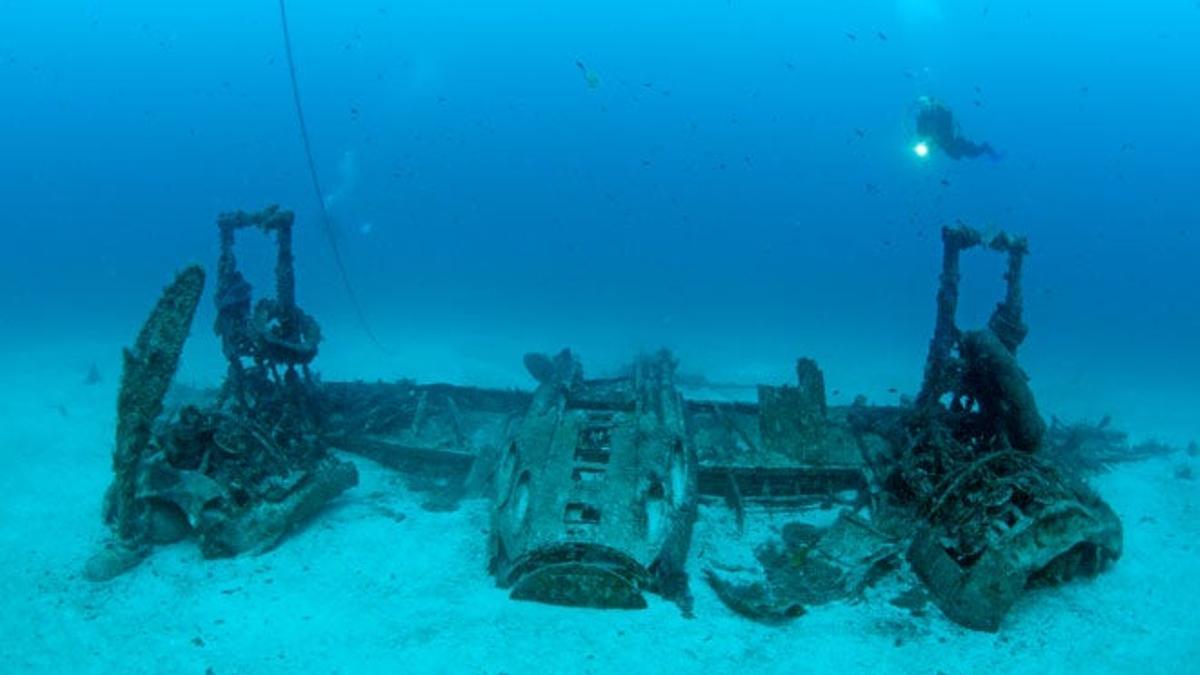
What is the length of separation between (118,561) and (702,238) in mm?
140776

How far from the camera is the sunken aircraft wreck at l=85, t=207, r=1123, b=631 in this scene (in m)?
7.55

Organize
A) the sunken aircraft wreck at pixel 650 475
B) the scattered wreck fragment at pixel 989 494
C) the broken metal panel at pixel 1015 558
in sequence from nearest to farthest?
Answer: the broken metal panel at pixel 1015 558 < the scattered wreck fragment at pixel 989 494 < the sunken aircraft wreck at pixel 650 475

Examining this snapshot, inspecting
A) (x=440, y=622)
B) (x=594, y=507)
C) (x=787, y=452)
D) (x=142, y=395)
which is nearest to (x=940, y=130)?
(x=787, y=452)

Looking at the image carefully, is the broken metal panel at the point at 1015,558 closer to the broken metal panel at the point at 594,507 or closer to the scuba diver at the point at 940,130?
the broken metal panel at the point at 594,507

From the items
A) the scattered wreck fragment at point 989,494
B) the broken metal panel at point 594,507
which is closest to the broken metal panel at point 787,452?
the broken metal panel at point 594,507

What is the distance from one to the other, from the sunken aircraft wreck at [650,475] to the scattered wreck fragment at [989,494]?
1.0 inches

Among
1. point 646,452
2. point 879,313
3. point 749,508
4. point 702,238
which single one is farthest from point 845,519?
point 702,238

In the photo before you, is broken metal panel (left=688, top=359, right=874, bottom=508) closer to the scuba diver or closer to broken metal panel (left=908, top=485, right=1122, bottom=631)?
broken metal panel (left=908, top=485, right=1122, bottom=631)

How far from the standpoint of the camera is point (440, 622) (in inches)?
284

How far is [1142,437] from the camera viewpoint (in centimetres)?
1788

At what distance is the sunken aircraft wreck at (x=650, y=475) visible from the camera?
7.55 meters

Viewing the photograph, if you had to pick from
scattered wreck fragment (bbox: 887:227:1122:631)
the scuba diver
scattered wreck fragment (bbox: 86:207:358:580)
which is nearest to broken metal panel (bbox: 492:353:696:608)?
scattered wreck fragment (bbox: 86:207:358:580)

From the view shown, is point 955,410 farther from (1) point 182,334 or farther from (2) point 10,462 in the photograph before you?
(2) point 10,462

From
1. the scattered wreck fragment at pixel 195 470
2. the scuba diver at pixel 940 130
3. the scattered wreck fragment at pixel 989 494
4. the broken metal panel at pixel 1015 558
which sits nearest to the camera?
the broken metal panel at pixel 1015 558
